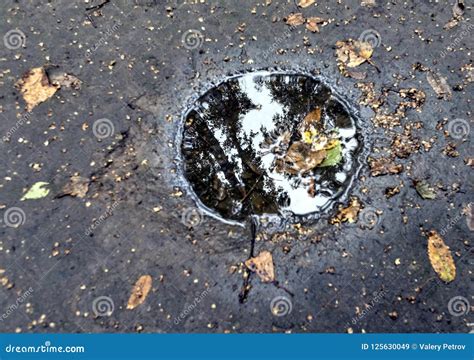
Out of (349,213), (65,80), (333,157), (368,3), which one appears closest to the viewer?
(349,213)

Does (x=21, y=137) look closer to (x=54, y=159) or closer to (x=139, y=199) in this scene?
(x=54, y=159)

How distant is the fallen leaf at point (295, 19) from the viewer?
413 centimetres

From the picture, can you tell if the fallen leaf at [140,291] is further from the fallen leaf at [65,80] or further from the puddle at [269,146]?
the fallen leaf at [65,80]

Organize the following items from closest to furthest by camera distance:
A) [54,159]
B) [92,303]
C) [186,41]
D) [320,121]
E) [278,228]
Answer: [92,303]
[278,228]
[54,159]
[320,121]
[186,41]

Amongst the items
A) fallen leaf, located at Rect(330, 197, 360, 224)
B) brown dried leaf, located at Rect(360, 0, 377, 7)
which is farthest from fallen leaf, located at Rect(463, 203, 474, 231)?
brown dried leaf, located at Rect(360, 0, 377, 7)

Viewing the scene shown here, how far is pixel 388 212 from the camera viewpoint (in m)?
3.25

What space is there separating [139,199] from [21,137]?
1051 millimetres

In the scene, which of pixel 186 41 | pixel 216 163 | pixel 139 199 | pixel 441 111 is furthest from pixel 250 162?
pixel 441 111

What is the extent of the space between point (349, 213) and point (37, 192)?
2.16m

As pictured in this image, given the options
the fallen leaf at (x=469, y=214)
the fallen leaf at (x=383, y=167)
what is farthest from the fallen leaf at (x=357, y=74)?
the fallen leaf at (x=469, y=214)

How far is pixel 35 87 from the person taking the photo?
370cm

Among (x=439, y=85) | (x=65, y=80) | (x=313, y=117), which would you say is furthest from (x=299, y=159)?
(x=65, y=80)

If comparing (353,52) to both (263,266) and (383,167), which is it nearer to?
(383,167)

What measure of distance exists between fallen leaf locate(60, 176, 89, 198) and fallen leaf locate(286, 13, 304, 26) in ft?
7.30
